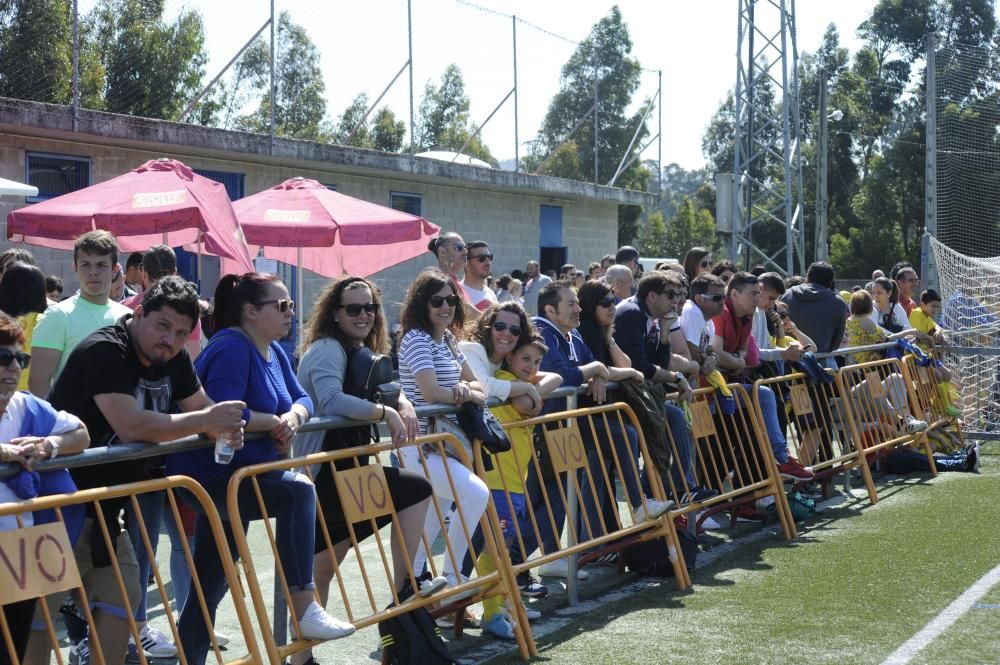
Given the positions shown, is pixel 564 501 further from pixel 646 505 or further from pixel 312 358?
pixel 312 358

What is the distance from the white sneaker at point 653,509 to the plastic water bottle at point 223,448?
3.19 m

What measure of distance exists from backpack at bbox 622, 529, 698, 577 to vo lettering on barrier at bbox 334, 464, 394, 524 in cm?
244

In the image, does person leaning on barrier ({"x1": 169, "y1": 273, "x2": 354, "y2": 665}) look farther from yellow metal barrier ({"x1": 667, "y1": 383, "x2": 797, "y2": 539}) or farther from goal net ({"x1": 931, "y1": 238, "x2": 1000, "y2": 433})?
goal net ({"x1": 931, "y1": 238, "x2": 1000, "y2": 433})

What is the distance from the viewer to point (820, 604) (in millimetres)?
6555

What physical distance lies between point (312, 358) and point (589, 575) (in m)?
2.86

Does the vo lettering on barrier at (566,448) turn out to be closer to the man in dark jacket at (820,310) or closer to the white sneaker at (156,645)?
the white sneaker at (156,645)

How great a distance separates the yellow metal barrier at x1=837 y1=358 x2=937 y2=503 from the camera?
10.3 metres

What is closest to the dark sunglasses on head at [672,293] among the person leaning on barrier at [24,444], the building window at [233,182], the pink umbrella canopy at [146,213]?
the pink umbrella canopy at [146,213]

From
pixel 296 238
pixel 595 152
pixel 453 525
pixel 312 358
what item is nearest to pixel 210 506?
pixel 312 358

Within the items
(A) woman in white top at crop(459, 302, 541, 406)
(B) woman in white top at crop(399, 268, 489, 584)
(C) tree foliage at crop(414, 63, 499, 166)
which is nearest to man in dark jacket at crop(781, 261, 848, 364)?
(A) woman in white top at crop(459, 302, 541, 406)

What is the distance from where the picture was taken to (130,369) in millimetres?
4523

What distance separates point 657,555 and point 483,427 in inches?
78.3

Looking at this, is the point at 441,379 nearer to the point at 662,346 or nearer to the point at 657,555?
the point at 657,555

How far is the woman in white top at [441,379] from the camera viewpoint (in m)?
5.78
